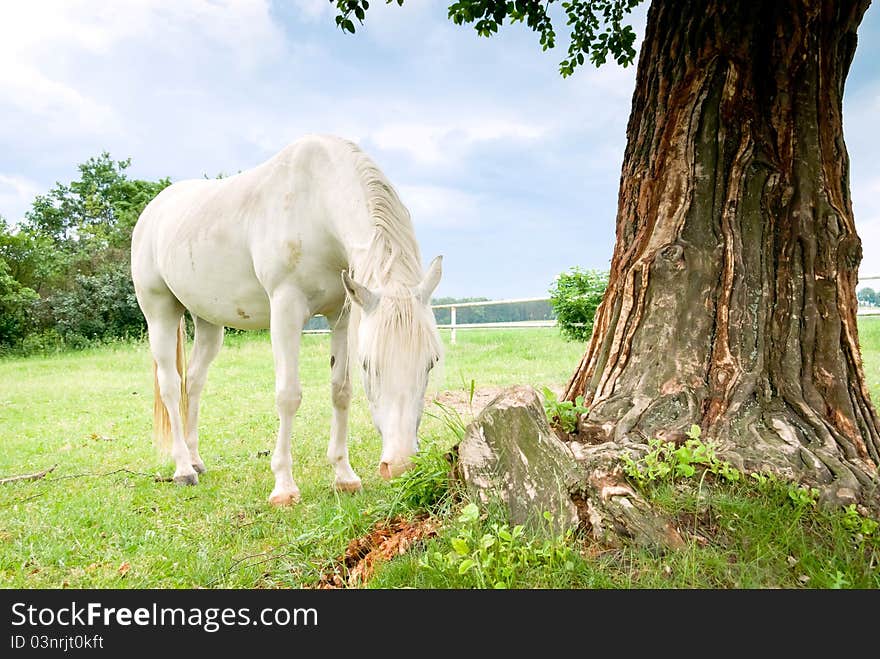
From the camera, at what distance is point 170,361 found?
5473 mm

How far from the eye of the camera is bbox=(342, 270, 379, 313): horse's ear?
3258mm

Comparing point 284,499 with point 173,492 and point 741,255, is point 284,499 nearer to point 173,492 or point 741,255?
point 173,492

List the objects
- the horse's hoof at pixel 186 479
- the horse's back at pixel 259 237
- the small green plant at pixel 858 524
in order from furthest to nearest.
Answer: the horse's hoof at pixel 186 479 → the horse's back at pixel 259 237 → the small green plant at pixel 858 524

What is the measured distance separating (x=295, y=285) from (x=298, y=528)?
1.54 metres

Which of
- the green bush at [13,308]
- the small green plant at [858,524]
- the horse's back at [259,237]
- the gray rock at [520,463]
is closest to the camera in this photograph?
the small green plant at [858,524]

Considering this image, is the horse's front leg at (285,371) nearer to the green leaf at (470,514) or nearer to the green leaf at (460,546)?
the green leaf at (470,514)

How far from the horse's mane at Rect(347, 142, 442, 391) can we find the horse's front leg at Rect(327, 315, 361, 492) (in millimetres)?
942

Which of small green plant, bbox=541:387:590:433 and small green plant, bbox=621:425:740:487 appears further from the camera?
small green plant, bbox=541:387:590:433

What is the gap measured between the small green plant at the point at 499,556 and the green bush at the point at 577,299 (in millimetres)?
10223

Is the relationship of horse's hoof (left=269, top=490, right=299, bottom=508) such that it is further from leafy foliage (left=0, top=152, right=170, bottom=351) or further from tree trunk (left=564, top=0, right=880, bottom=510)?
leafy foliage (left=0, top=152, right=170, bottom=351)

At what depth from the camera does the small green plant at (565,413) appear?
10.1 feet

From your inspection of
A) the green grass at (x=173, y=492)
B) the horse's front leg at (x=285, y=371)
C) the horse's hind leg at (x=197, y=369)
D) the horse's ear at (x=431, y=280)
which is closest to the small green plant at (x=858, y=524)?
the green grass at (x=173, y=492)

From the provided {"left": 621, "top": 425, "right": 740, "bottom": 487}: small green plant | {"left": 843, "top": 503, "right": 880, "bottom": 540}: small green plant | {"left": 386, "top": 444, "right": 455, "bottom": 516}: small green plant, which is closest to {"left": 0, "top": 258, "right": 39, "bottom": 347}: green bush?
{"left": 386, "top": 444, "right": 455, "bottom": 516}: small green plant

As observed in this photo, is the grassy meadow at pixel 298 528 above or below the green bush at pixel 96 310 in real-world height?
below
